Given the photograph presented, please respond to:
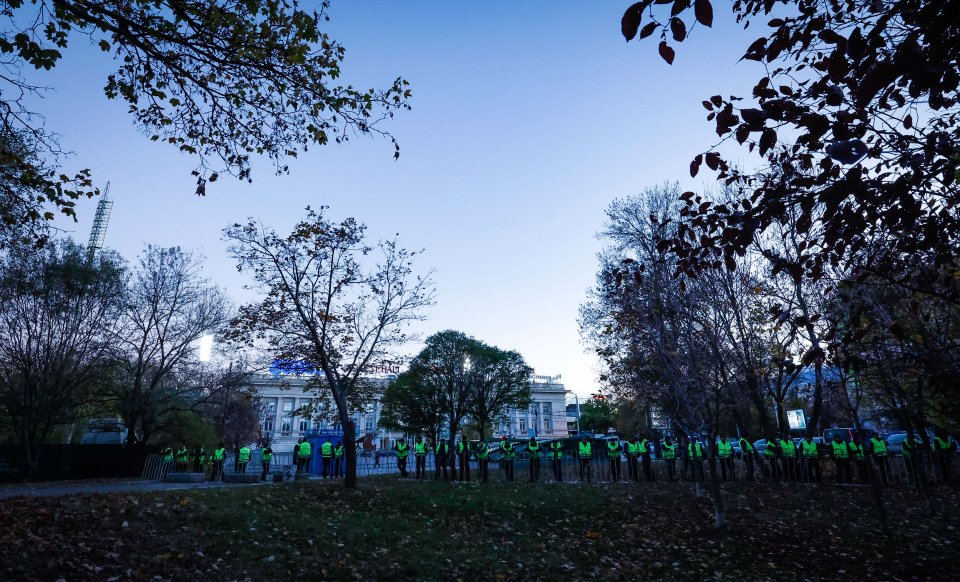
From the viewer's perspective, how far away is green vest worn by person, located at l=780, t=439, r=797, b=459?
20.3 meters

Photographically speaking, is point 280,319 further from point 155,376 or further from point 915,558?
point 915,558

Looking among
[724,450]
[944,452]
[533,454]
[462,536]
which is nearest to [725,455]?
[724,450]

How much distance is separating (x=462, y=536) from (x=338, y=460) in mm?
15928

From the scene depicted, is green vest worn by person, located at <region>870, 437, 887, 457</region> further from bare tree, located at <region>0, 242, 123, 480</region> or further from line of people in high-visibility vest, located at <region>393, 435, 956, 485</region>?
bare tree, located at <region>0, 242, 123, 480</region>

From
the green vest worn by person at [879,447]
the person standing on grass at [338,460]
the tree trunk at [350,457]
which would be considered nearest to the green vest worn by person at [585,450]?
the tree trunk at [350,457]

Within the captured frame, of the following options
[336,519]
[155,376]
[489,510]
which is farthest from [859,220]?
[155,376]

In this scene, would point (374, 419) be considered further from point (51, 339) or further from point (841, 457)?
point (841, 457)

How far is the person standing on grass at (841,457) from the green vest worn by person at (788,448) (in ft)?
4.29

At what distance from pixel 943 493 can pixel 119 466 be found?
1419 inches

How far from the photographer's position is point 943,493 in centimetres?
1645

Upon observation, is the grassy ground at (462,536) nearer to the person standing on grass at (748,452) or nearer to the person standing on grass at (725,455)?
the person standing on grass at (748,452)

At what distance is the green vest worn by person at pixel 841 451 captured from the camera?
18.9 m

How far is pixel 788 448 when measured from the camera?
67.3 feet

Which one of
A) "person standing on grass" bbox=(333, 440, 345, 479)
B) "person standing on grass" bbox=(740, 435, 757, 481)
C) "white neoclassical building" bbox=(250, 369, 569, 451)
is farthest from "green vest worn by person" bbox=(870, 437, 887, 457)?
"white neoclassical building" bbox=(250, 369, 569, 451)
